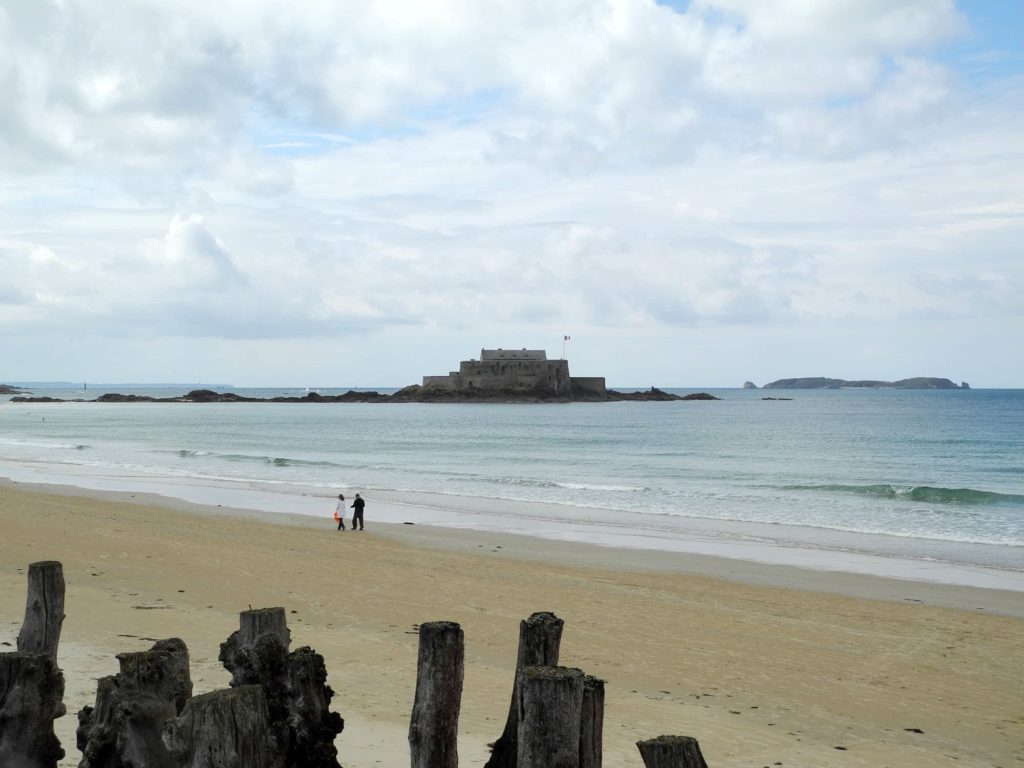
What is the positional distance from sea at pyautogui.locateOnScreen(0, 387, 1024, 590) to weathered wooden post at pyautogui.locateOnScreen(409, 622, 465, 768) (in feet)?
49.0

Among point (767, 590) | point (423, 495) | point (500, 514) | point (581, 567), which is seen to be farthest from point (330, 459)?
point (767, 590)

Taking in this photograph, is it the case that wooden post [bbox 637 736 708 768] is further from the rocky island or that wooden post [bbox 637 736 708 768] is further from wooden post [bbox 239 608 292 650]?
the rocky island

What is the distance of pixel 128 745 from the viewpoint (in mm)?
4109

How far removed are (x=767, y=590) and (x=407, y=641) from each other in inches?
290

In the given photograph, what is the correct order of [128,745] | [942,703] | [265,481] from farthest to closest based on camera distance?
[265,481]
[942,703]
[128,745]

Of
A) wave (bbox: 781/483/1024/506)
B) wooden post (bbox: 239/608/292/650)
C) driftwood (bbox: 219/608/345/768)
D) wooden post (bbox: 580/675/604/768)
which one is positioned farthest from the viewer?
wave (bbox: 781/483/1024/506)

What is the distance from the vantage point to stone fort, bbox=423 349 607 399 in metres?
132

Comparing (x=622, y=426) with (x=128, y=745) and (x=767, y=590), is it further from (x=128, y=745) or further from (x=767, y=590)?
(x=128, y=745)

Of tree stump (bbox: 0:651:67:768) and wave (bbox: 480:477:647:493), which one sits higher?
tree stump (bbox: 0:651:67:768)

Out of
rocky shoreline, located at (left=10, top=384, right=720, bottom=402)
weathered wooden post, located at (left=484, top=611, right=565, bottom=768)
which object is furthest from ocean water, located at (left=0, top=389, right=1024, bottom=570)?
rocky shoreline, located at (left=10, top=384, right=720, bottom=402)

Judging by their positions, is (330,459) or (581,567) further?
(330,459)

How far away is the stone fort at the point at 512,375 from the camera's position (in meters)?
132

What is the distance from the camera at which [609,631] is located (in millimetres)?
11711

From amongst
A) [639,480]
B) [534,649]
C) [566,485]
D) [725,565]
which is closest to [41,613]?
[534,649]
